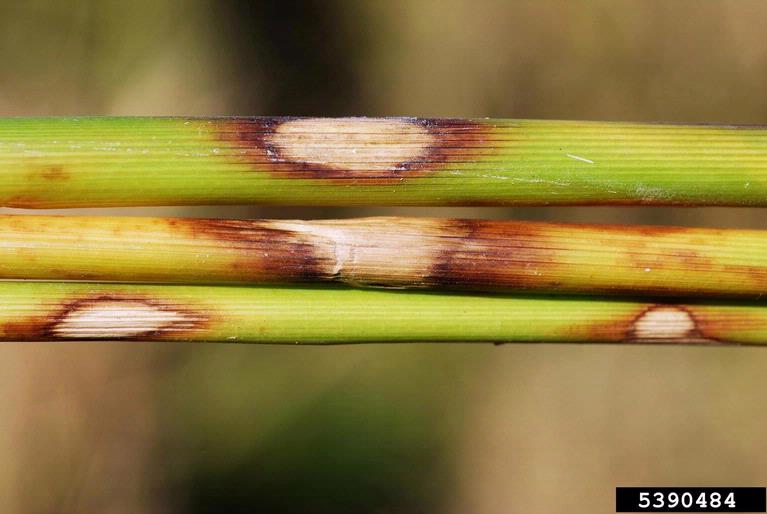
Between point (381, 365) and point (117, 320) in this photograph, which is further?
point (381, 365)

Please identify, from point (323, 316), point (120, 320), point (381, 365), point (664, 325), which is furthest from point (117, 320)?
point (381, 365)

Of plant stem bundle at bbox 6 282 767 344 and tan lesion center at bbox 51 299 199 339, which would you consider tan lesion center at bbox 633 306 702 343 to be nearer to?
plant stem bundle at bbox 6 282 767 344

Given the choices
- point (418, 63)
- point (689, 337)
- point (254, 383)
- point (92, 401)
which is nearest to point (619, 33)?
point (418, 63)

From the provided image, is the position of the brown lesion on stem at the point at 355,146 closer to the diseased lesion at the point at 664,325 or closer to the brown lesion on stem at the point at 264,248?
the brown lesion on stem at the point at 264,248

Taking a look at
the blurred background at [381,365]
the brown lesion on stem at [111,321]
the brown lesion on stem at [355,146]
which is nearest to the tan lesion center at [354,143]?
the brown lesion on stem at [355,146]

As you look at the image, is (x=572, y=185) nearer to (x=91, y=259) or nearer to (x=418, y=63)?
(x=91, y=259)

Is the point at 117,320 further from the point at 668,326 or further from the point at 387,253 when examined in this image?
the point at 668,326
